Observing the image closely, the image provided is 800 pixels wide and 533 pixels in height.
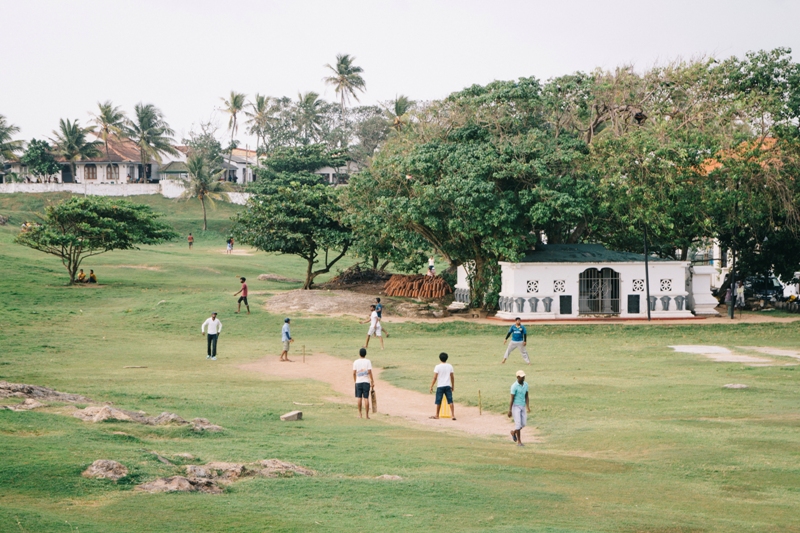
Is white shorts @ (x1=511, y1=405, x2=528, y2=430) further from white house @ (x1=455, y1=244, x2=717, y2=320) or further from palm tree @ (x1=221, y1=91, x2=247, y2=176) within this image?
palm tree @ (x1=221, y1=91, x2=247, y2=176)

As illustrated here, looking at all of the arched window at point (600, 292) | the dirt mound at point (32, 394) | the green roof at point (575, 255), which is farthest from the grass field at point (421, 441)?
the green roof at point (575, 255)

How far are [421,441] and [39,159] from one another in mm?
91279

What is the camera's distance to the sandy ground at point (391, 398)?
19188 mm

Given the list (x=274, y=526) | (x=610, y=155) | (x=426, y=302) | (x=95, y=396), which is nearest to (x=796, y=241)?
(x=610, y=155)

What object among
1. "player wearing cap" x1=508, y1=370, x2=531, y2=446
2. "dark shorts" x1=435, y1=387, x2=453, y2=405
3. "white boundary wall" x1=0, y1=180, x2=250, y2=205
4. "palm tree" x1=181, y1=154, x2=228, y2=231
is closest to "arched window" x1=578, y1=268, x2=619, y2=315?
"dark shorts" x1=435, y1=387, x2=453, y2=405

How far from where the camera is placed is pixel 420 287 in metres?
47.6

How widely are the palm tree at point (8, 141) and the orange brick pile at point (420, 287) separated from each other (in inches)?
2344

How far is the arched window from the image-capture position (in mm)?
41344

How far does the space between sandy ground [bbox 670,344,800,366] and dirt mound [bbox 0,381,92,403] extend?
64.4ft

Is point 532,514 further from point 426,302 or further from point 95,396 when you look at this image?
point 426,302

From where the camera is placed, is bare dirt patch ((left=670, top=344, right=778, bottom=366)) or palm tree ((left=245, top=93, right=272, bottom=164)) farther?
palm tree ((left=245, top=93, right=272, bottom=164))

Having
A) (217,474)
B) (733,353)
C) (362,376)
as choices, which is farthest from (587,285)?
(217,474)

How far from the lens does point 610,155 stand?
1542 inches

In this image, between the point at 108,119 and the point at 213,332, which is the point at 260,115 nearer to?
the point at 108,119
